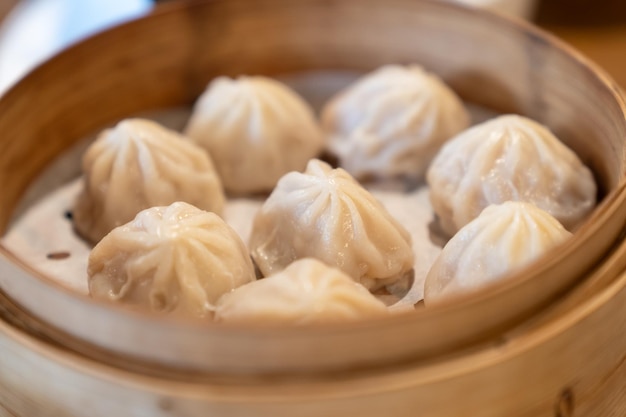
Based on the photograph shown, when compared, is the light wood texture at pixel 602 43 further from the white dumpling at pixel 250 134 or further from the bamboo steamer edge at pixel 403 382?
the bamboo steamer edge at pixel 403 382

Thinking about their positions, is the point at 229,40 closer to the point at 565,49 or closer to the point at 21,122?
the point at 21,122

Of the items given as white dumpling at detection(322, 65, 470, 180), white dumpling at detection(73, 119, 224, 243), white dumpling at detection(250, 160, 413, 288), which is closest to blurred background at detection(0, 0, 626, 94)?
white dumpling at detection(322, 65, 470, 180)

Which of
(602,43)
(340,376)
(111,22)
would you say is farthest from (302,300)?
(602,43)

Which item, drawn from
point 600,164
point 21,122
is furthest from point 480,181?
point 21,122

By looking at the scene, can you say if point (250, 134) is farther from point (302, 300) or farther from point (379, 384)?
point (379, 384)

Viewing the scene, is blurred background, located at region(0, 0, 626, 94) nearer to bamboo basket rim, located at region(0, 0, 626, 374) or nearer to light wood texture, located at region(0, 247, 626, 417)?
bamboo basket rim, located at region(0, 0, 626, 374)
